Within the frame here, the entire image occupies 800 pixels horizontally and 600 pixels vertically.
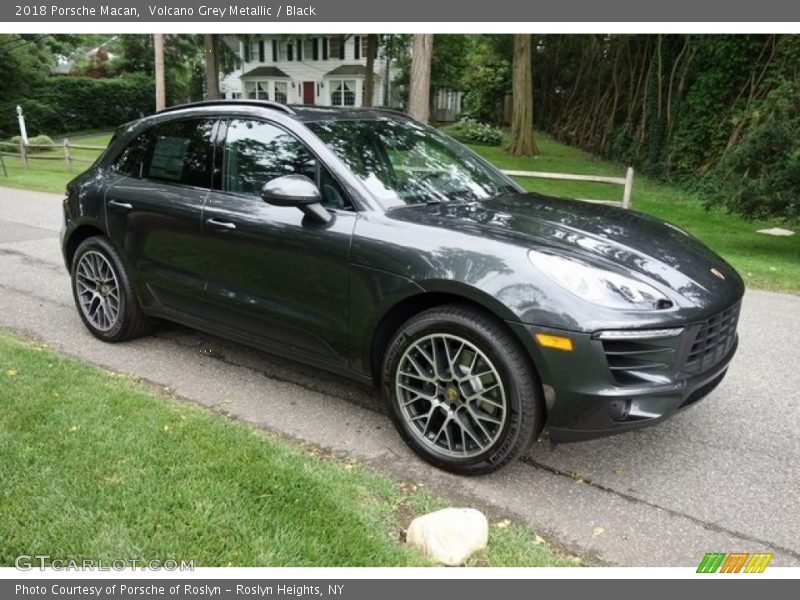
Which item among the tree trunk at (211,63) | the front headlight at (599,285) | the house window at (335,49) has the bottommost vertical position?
the front headlight at (599,285)

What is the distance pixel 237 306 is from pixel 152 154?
1.43 meters

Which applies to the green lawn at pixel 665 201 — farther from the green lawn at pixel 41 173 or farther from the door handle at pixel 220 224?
the door handle at pixel 220 224

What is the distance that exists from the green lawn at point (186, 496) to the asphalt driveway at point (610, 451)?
Result: 9.0 inches

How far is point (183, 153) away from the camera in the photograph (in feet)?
14.5

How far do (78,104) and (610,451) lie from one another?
42915 millimetres

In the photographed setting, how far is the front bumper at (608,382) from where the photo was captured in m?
2.81

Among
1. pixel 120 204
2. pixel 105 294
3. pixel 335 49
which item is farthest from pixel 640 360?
pixel 335 49

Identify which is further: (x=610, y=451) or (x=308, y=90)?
(x=308, y=90)

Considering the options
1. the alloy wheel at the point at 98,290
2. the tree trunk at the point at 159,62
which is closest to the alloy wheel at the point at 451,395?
the alloy wheel at the point at 98,290

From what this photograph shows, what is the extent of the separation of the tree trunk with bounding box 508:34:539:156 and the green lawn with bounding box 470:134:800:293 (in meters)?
0.51

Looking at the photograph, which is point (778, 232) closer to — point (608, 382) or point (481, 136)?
point (608, 382)

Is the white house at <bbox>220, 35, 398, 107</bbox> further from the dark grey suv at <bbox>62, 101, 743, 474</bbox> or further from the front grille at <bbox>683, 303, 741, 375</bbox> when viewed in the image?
the front grille at <bbox>683, 303, 741, 375</bbox>

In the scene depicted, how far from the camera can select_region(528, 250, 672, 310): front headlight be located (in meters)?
2.85

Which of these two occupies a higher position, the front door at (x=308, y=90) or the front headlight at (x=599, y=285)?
the front door at (x=308, y=90)
